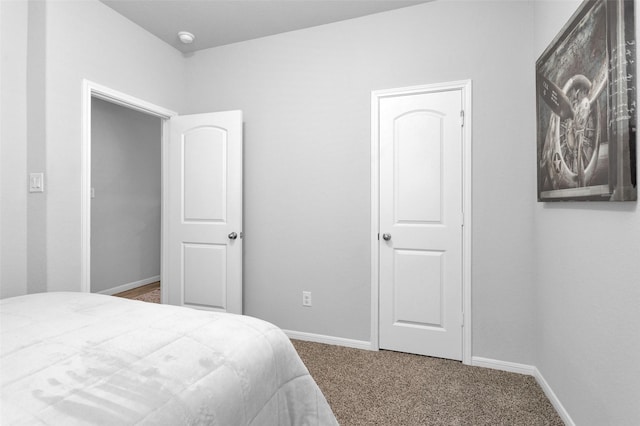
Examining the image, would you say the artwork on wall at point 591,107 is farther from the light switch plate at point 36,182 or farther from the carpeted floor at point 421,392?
the light switch plate at point 36,182

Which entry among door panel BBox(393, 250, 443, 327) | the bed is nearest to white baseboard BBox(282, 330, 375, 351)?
door panel BBox(393, 250, 443, 327)

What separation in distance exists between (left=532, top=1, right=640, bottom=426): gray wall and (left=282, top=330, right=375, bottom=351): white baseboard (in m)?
1.20

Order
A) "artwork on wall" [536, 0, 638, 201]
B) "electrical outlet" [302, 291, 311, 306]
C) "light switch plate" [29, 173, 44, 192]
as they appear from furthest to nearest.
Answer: "electrical outlet" [302, 291, 311, 306]
"light switch plate" [29, 173, 44, 192]
"artwork on wall" [536, 0, 638, 201]

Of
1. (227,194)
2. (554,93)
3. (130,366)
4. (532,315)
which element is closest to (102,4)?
(227,194)

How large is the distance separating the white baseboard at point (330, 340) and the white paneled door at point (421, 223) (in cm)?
16

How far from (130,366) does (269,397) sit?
43cm

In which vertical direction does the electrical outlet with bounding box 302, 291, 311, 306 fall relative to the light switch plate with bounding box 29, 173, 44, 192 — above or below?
below

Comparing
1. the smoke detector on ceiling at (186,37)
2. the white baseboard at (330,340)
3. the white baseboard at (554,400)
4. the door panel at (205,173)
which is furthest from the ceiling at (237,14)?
the white baseboard at (554,400)

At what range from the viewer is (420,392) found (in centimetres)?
200

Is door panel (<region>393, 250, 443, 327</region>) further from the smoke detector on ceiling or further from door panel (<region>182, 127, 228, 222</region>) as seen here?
the smoke detector on ceiling

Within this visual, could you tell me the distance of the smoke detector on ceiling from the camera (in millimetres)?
2891

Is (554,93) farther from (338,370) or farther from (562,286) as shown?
(338,370)

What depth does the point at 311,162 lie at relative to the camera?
9.27 feet

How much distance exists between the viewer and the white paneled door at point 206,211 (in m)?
2.93
